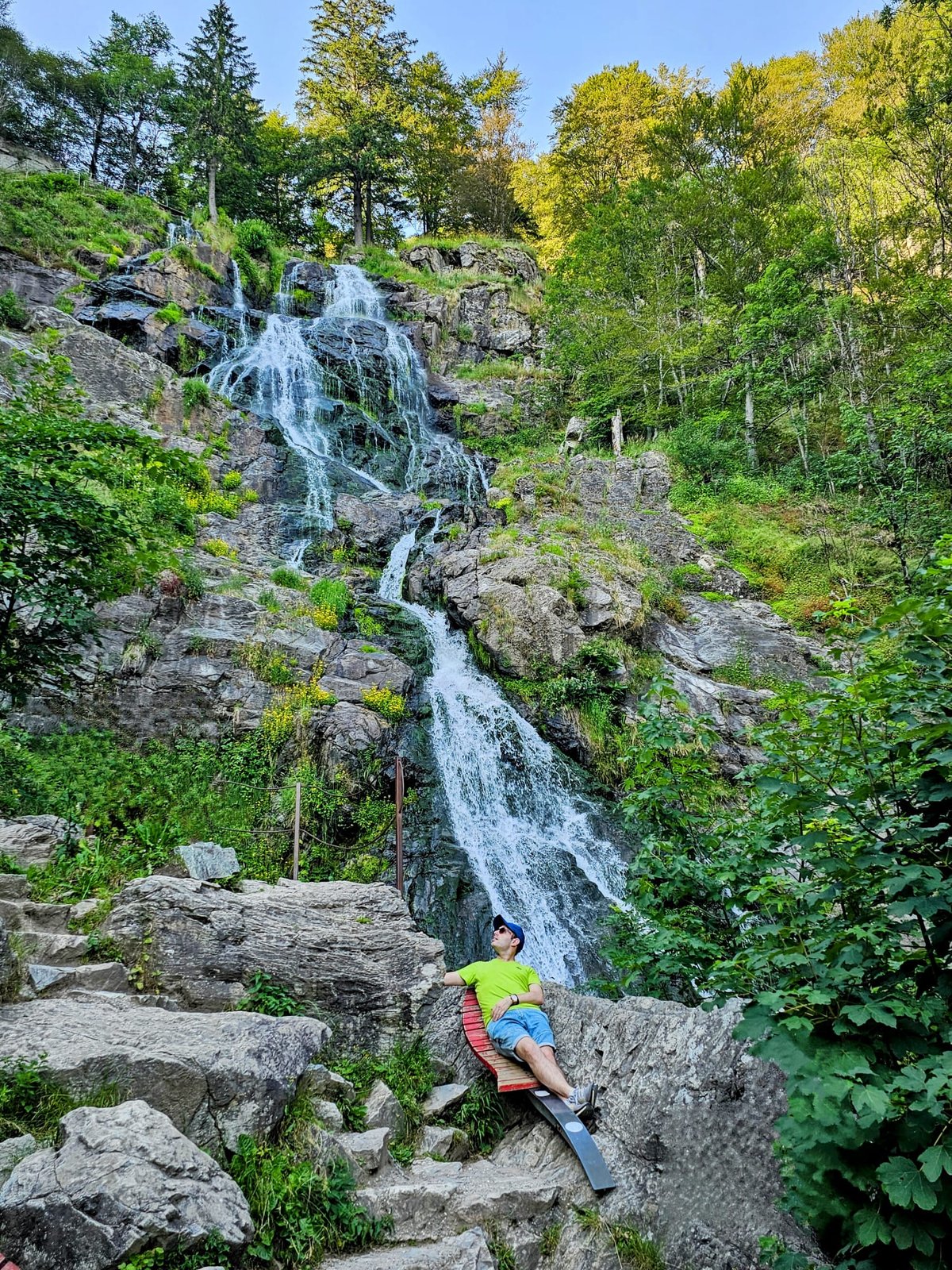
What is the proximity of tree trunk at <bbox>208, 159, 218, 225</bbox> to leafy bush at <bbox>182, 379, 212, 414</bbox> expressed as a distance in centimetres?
1263

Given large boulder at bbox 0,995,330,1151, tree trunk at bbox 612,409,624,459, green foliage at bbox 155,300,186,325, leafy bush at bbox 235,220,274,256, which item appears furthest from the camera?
leafy bush at bbox 235,220,274,256

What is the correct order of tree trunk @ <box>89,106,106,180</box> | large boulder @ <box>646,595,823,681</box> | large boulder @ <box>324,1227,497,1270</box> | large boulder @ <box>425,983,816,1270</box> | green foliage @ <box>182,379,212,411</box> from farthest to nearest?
tree trunk @ <box>89,106,106,180</box>, green foliage @ <box>182,379,212,411</box>, large boulder @ <box>646,595,823,681</box>, large boulder @ <box>425,983,816,1270</box>, large boulder @ <box>324,1227,497,1270</box>

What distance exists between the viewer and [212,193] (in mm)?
25688

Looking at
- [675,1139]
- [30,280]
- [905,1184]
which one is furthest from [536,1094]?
[30,280]

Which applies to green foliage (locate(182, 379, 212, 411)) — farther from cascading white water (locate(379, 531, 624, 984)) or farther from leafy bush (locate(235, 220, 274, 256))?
leafy bush (locate(235, 220, 274, 256))

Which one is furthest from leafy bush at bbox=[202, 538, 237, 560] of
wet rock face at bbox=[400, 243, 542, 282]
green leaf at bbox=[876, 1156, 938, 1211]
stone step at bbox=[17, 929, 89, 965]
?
wet rock face at bbox=[400, 243, 542, 282]

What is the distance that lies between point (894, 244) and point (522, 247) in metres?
19.5

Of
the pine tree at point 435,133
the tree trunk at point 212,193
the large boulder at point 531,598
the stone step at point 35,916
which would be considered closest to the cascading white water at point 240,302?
the tree trunk at point 212,193

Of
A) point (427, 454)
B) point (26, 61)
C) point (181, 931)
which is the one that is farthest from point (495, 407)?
point (26, 61)

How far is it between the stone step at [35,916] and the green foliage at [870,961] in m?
4.54

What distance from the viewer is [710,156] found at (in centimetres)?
2098

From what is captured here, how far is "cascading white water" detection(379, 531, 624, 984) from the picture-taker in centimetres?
837

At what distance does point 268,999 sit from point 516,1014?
1744mm

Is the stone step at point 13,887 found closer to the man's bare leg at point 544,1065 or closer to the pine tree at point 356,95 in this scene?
the man's bare leg at point 544,1065
